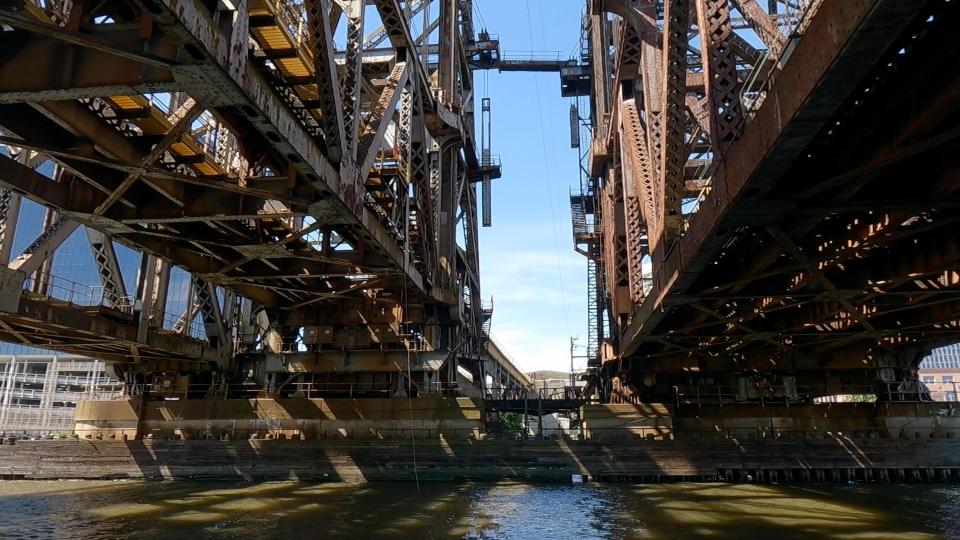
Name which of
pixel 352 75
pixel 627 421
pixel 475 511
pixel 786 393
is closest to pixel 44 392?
pixel 627 421

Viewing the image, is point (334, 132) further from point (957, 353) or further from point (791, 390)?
point (957, 353)

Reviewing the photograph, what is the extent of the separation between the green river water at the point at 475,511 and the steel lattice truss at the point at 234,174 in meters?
5.10

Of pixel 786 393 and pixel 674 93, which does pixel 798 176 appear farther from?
pixel 786 393

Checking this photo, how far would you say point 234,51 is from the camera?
8.28 m

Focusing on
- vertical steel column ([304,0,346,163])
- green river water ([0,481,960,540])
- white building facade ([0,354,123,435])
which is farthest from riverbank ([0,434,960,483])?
white building facade ([0,354,123,435])

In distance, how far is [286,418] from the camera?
2531cm

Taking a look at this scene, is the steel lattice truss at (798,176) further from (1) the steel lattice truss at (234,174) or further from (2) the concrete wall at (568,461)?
(1) the steel lattice truss at (234,174)

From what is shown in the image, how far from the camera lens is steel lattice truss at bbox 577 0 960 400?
6.48 metres

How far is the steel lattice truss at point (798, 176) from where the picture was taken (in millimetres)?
6484

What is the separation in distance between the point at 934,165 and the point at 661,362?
19.2 m

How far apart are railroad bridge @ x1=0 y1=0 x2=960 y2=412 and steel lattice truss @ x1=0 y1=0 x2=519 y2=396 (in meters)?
0.06

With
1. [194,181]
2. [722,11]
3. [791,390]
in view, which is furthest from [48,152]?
[791,390]

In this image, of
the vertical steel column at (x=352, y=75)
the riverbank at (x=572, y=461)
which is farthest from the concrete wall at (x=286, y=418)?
the vertical steel column at (x=352, y=75)

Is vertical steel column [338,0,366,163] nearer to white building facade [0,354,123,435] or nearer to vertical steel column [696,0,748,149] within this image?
vertical steel column [696,0,748,149]
